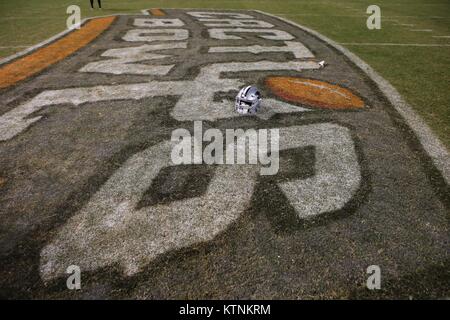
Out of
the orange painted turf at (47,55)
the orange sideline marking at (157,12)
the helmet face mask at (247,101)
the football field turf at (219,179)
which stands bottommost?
the football field turf at (219,179)

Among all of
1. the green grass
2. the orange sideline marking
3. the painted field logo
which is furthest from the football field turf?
the orange sideline marking

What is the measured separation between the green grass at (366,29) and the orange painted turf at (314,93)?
184cm

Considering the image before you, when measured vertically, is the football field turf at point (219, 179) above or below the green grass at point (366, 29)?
below

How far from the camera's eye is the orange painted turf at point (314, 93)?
32.4 ft

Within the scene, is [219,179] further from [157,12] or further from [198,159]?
[157,12]

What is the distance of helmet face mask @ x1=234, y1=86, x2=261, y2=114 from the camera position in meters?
8.79

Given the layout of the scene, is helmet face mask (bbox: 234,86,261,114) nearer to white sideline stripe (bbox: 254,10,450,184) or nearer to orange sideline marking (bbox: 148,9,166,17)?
white sideline stripe (bbox: 254,10,450,184)

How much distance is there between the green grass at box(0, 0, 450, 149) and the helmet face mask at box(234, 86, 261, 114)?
4.66 metres

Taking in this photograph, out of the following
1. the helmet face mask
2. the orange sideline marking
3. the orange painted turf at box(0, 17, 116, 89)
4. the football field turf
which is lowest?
the football field turf

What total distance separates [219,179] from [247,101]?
3028mm

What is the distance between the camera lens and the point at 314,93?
10.6m

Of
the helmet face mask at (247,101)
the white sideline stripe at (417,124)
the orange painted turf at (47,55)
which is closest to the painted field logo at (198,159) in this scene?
the helmet face mask at (247,101)

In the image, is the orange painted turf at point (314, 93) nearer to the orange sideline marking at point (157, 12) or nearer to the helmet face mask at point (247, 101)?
the helmet face mask at point (247, 101)

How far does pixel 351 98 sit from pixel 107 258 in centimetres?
852
